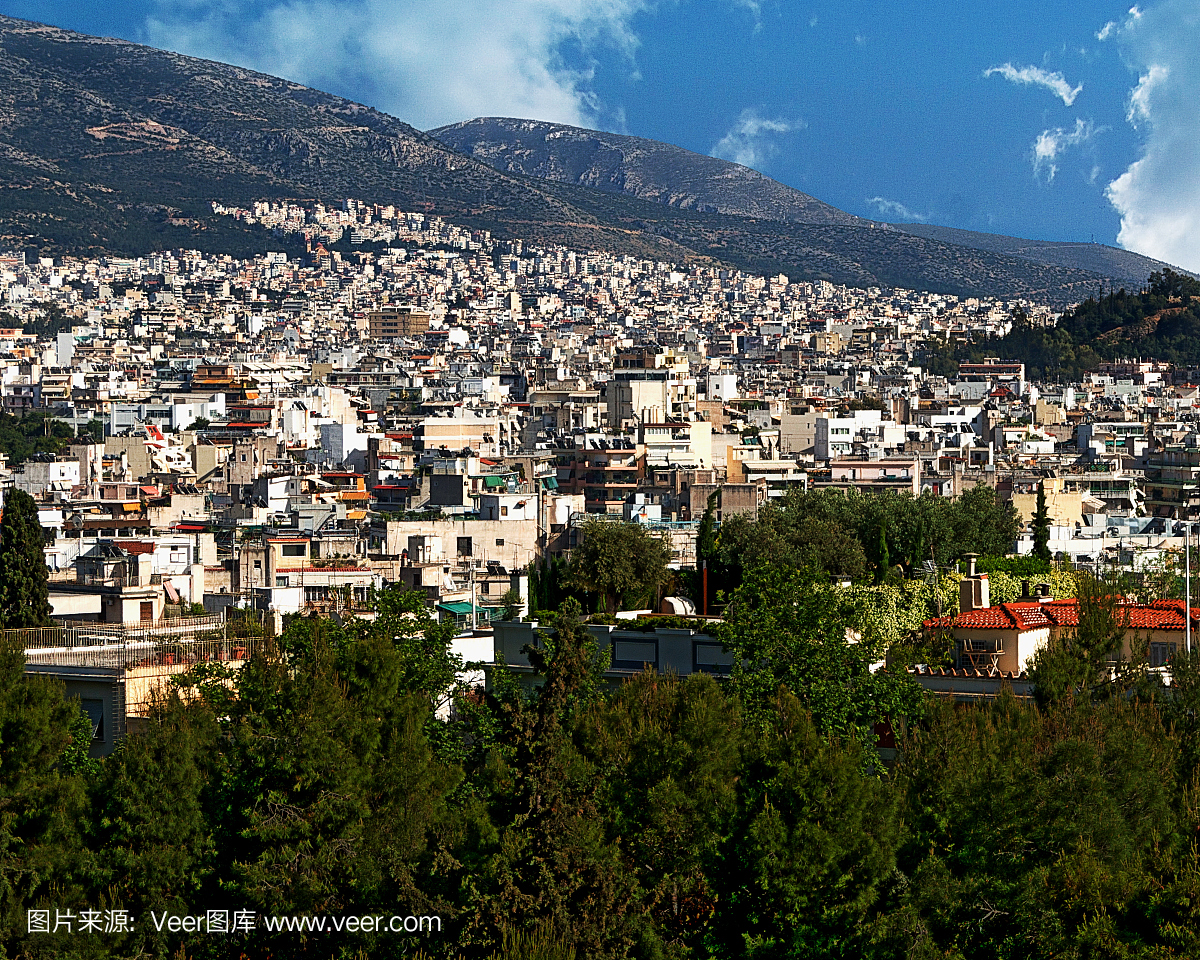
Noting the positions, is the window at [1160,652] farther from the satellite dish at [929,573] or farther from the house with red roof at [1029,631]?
the satellite dish at [929,573]

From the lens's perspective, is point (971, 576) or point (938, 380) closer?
point (971, 576)

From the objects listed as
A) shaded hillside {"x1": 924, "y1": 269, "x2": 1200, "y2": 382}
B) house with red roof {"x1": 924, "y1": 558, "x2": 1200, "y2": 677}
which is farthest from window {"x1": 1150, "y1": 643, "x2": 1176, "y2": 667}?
shaded hillside {"x1": 924, "y1": 269, "x2": 1200, "y2": 382}

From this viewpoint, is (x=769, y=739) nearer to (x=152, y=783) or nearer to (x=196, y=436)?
(x=152, y=783)

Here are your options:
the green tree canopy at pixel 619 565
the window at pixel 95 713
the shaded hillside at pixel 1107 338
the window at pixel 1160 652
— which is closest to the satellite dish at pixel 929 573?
the green tree canopy at pixel 619 565

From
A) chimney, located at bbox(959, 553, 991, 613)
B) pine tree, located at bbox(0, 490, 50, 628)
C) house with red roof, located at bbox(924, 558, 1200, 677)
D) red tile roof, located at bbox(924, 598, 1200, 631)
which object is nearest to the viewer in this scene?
house with red roof, located at bbox(924, 558, 1200, 677)

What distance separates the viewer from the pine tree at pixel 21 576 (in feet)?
108

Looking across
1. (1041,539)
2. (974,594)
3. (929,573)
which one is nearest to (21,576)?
(929,573)

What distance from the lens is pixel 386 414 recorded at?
10488 cm

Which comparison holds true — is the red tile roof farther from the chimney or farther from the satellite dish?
the satellite dish

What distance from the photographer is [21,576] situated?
3409 centimetres

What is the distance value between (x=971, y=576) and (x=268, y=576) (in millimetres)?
17037

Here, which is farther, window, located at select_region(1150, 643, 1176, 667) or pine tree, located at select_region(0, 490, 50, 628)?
pine tree, located at select_region(0, 490, 50, 628)

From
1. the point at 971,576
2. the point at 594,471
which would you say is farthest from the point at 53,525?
the point at 971,576

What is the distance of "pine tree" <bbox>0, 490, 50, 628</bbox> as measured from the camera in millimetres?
32906
